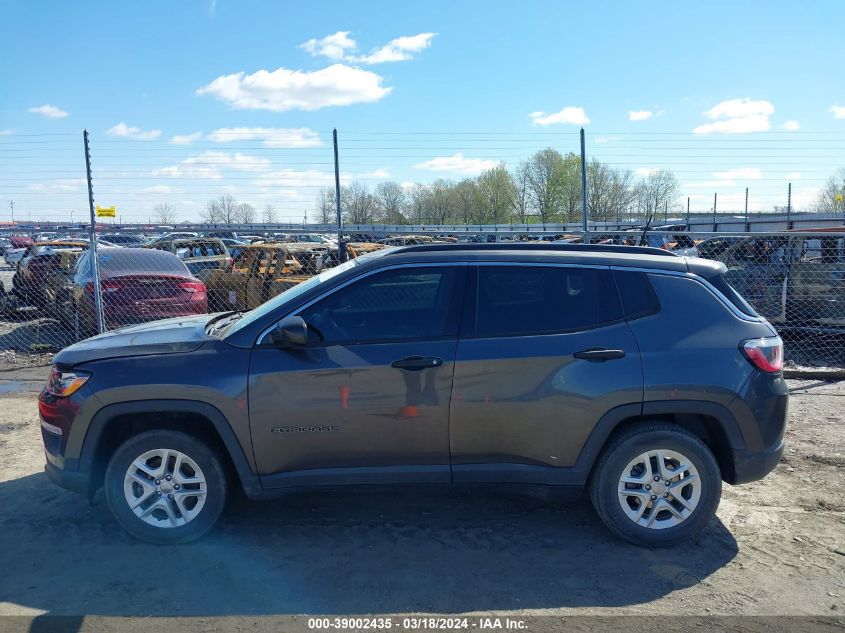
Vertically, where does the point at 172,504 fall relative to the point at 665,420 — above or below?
below

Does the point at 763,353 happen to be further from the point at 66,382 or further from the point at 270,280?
the point at 270,280

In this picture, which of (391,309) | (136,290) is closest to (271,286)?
(136,290)

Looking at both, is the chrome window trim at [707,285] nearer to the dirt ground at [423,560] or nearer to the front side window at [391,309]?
the front side window at [391,309]

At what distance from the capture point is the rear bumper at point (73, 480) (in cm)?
416

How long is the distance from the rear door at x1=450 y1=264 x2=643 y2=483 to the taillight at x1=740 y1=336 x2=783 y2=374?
659mm

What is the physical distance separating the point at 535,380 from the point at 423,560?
123cm

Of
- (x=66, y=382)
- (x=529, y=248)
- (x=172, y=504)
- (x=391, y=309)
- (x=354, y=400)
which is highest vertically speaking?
(x=529, y=248)

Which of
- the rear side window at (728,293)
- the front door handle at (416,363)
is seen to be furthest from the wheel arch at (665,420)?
the front door handle at (416,363)

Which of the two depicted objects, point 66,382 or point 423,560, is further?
point 66,382

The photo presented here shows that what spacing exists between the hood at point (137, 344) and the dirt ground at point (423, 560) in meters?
1.15

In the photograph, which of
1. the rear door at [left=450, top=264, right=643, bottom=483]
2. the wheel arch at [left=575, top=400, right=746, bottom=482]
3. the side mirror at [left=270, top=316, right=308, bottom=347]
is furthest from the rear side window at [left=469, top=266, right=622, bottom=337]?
the side mirror at [left=270, top=316, right=308, bottom=347]

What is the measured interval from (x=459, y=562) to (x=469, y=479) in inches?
18.5

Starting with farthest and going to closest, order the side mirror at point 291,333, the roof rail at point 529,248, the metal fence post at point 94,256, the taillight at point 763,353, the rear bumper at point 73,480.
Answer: the metal fence post at point 94,256 → the roof rail at point 529,248 → the rear bumper at point 73,480 → the taillight at point 763,353 → the side mirror at point 291,333

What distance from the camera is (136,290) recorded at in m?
9.57
